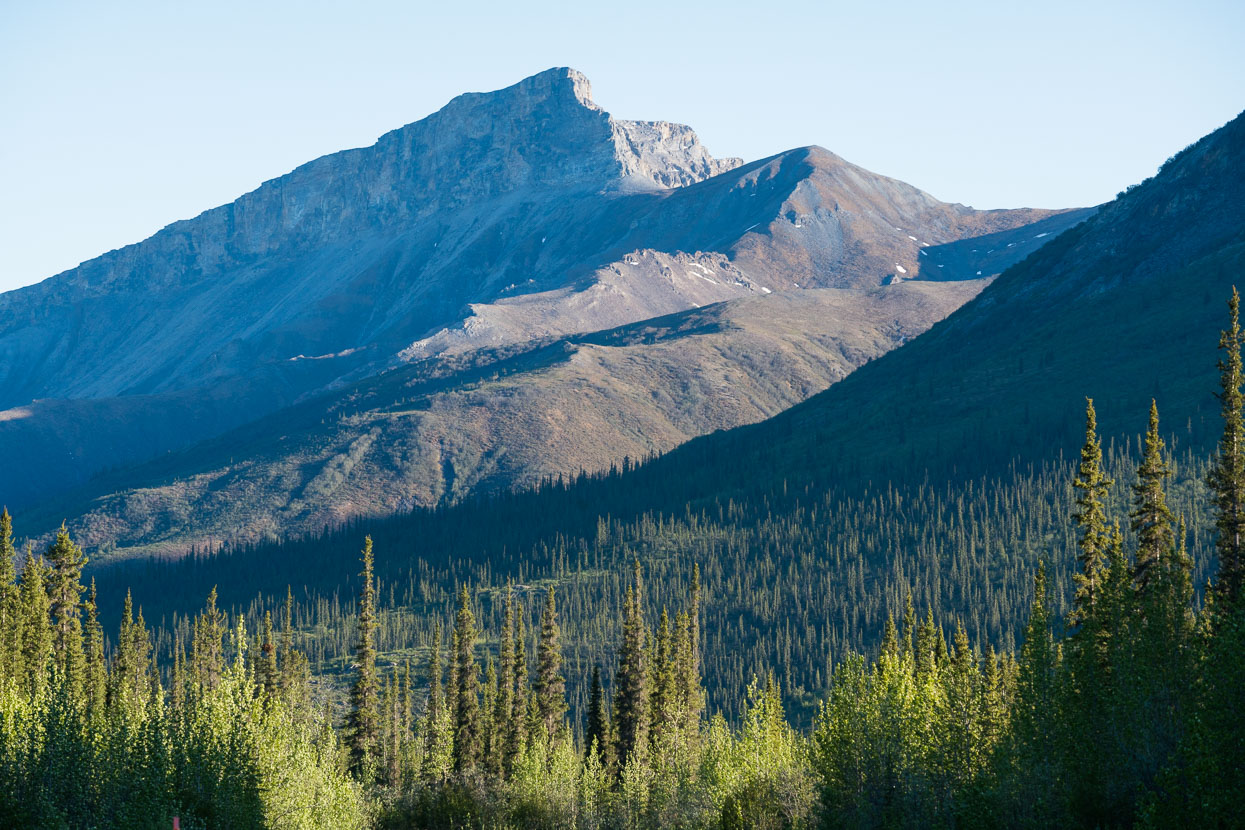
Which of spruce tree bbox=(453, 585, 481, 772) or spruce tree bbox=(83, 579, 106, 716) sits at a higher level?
spruce tree bbox=(83, 579, 106, 716)

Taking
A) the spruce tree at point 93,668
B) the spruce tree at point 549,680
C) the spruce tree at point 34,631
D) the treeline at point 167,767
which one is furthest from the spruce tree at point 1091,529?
the spruce tree at point 34,631

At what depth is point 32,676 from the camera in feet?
283

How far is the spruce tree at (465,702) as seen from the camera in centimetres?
11238

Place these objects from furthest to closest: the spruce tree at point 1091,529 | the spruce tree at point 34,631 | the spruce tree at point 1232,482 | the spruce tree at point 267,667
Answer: the spruce tree at point 267,667 → the spruce tree at point 34,631 → the spruce tree at point 1091,529 → the spruce tree at point 1232,482

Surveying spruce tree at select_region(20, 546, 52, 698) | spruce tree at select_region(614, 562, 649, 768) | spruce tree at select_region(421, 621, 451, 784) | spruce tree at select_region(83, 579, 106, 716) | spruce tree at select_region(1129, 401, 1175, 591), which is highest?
spruce tree at select_region(1129, 401, 1175, 591)

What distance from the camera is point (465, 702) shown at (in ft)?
372

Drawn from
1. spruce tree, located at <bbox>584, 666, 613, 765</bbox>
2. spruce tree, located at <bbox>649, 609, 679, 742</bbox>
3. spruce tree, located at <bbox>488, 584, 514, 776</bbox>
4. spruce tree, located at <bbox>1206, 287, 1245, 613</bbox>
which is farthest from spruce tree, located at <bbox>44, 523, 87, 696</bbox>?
spruce tree, located at <bbox>1206, 287, 1245, 613</bbox>

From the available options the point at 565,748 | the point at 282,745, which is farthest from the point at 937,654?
the point at 282,745

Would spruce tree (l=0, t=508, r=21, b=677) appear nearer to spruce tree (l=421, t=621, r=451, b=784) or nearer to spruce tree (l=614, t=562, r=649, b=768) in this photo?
spruce tree (l=421, t=621, r=451, b=784)

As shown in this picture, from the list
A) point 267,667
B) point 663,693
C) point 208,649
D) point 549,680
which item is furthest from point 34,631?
point 663,693

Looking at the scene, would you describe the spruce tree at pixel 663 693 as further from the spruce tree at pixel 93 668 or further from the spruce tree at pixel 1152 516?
the spruce tree at pixel 1152 516

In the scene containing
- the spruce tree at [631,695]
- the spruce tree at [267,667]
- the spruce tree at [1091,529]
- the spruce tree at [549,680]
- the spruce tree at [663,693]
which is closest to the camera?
the spruce tree at [1091,529]

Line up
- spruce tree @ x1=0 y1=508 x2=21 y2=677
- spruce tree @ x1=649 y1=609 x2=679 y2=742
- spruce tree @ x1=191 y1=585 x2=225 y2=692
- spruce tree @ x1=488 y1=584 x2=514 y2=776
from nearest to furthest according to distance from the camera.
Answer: spruce tree @ x1=0 y1=508 x2=21 y2=677 < spruce tree @ x1=649 y1=609 x2=679 y2=742 < spruce tree @ x1=488 y1=584 x2=514 y2=776 < spruce tree @ x1=191 y1=585 x2=225 y2=692

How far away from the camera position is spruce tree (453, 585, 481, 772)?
369ft
